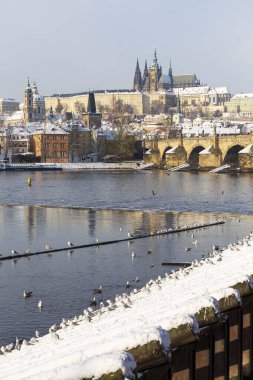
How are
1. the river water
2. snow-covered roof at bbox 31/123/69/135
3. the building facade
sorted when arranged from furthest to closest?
snow-covered roof at bbox 31/123/69/135, the building facade, the river water

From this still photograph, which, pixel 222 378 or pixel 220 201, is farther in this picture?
pixel 220 201

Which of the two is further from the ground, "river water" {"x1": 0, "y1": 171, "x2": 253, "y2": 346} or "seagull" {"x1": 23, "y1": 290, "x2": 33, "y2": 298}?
"seagull" {"x1": 23, "y1": 290, "x2": 33, "y2": 298}

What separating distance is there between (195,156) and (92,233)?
297 feet

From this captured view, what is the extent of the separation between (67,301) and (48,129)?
125357 millimetres

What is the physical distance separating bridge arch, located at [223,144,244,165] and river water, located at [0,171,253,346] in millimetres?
29116

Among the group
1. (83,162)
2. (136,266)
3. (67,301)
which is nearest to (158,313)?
(67,301)

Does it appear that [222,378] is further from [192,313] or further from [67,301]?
[67,301]

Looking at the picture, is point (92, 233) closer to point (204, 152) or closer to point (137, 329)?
point (137, 329)

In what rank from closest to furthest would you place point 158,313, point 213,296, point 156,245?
point 213,296 → point 158,313 → point 156,245

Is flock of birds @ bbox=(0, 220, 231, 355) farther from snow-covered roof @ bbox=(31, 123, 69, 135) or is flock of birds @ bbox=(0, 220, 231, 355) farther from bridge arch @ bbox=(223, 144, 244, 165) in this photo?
snow-covered roof @ bbox=(31, 123, 69, 135)

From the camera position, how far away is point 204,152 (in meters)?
126

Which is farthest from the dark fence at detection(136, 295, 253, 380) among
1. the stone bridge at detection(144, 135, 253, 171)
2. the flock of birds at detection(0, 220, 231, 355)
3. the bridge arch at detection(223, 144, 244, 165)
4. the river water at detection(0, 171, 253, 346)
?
the bridge arch at detection(223, 144, 244, 165)

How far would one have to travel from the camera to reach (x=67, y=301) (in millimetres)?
27062

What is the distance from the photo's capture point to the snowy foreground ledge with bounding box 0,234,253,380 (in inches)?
371
